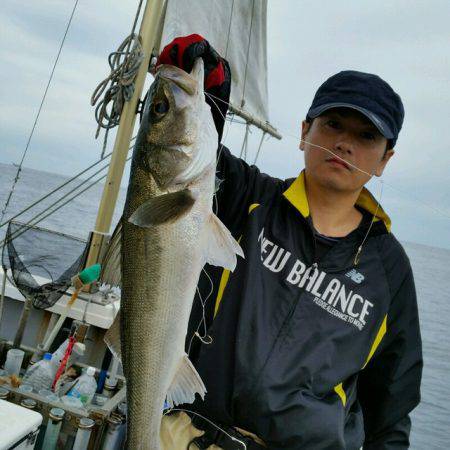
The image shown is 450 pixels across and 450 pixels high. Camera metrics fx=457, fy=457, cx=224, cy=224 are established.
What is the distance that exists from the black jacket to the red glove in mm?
293

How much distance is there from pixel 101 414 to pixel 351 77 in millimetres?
2656

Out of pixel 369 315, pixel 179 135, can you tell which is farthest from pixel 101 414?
pixel 179 135

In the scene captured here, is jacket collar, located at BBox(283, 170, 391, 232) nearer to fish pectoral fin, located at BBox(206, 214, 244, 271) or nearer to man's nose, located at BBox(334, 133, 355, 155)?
man's nose, located at BBox(334, 133, 355, 155)

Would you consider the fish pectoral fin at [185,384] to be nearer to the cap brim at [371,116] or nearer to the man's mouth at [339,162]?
the man's mouth at [339,162]

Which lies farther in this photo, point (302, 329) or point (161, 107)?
point (302, 329)

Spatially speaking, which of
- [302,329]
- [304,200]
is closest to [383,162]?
[304,200]

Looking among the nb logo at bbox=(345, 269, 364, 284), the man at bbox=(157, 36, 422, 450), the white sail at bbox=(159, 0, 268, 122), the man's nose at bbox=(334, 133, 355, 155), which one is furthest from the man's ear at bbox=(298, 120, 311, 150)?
the white sail at bbox=(159, 0, 268, 122)

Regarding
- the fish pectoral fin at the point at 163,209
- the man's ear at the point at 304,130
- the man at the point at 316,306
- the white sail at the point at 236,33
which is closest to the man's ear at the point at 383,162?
the man at the point at 316,306

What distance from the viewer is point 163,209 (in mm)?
1790

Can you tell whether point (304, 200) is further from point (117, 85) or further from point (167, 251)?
point (117, 85)

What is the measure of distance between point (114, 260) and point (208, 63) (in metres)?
1.02

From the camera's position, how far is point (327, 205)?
2566mm

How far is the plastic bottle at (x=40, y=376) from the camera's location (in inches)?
138

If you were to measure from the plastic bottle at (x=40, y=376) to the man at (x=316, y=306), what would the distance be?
1.62 meters
